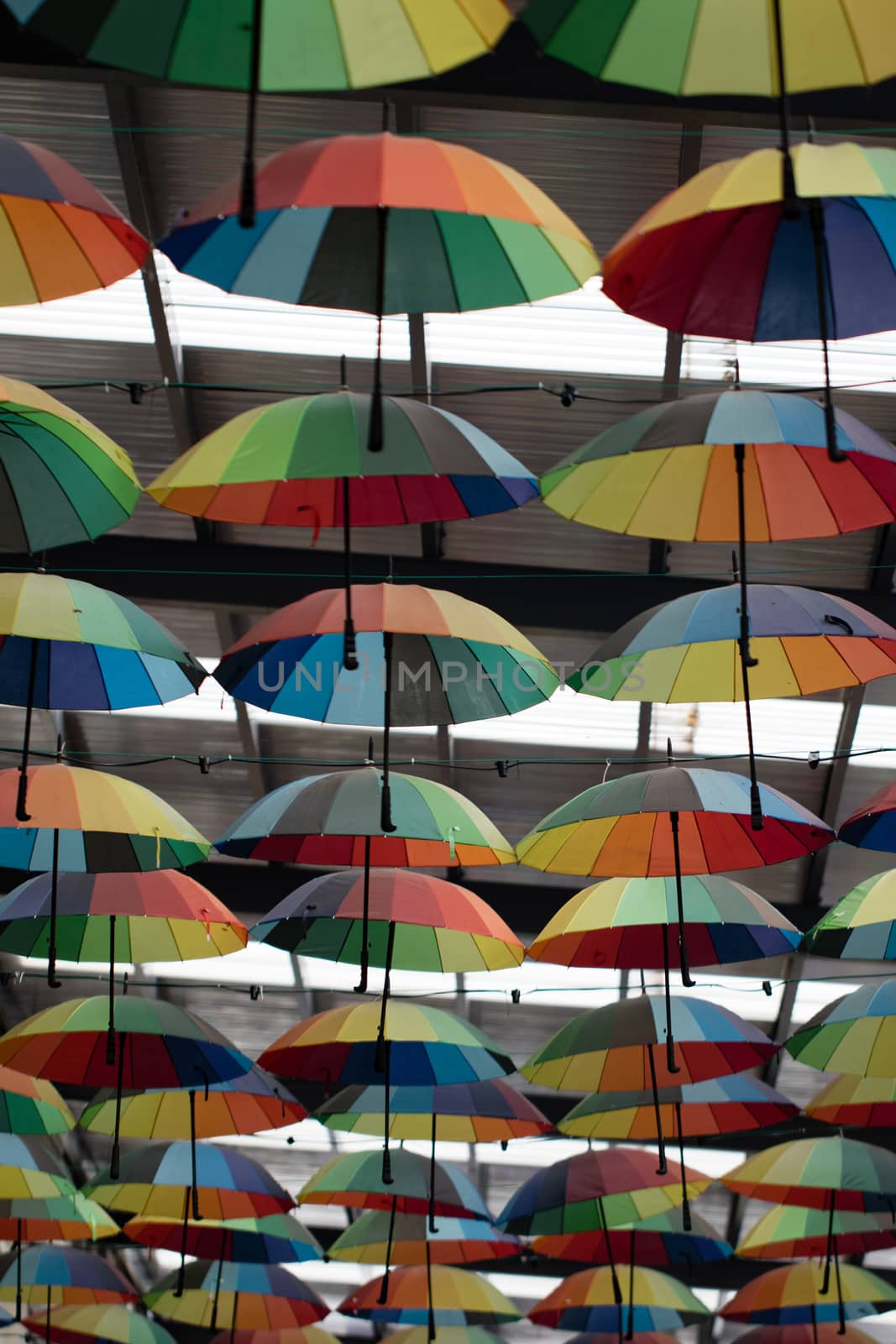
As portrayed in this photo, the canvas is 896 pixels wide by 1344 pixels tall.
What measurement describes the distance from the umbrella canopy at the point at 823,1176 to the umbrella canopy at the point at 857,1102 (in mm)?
523

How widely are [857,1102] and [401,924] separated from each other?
96.0 inches

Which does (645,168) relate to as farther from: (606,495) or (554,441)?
(606,495)

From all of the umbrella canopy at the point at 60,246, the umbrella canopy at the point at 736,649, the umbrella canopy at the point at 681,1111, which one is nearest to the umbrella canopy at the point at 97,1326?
the umbrella canopy at the point at 681,1111

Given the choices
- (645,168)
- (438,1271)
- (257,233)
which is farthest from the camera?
(438,1271)

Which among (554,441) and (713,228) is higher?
(713,228)

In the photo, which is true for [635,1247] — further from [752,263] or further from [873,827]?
[752,263]

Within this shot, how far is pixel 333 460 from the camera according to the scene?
14.9 feet

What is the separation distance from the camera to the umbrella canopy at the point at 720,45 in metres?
3.29

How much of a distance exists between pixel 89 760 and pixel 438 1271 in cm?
500

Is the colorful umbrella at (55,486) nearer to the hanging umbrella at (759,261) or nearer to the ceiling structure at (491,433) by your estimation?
the ceiling structure at (491,433)

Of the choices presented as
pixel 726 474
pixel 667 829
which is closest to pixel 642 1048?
pixel 667 829

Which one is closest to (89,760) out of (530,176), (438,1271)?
(438,1271)

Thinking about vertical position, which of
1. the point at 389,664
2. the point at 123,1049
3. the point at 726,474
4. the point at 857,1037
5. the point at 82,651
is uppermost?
the point at 726,474

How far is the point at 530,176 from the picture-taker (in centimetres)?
875
